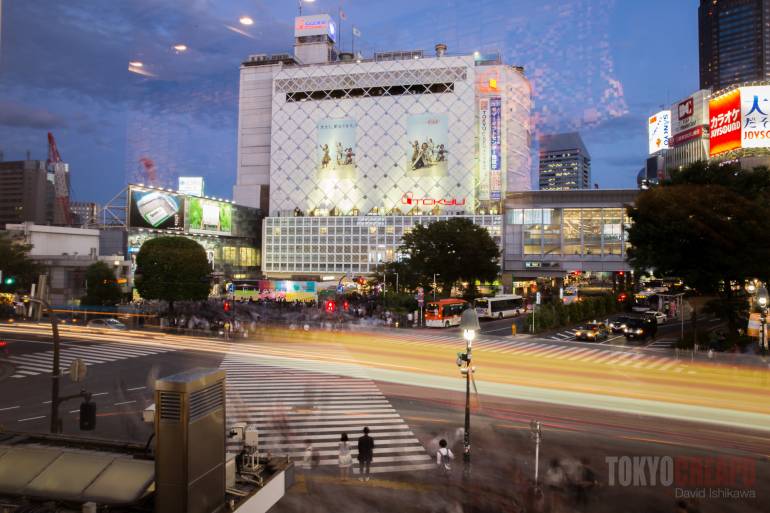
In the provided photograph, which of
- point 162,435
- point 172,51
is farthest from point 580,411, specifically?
point 172,51

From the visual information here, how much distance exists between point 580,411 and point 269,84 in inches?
3709

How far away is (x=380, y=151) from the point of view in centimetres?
8969

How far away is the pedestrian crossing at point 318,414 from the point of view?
14.7 meters

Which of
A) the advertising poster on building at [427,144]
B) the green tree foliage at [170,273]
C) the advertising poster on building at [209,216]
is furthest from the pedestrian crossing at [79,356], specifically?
the advertising poster on building at [427,144]

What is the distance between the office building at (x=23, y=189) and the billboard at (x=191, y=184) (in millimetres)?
117963

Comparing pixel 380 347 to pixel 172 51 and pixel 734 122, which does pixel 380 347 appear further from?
pixel 172 51

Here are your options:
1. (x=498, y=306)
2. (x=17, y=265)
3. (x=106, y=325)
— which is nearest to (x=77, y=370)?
(x=106, y=325)

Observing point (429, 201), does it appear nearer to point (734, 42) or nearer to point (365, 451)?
point (365, 451)

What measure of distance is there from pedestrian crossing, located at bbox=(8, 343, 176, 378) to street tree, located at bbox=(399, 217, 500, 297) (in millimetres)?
34332

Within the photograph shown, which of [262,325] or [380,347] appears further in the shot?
[262,325]

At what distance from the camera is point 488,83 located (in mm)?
87938

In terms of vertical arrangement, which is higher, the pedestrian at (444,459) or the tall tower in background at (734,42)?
the tall tower in background at (734,42)

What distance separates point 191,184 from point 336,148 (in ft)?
90.7

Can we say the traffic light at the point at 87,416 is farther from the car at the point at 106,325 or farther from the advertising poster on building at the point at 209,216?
the advertising poster on building at the point at 209,216
